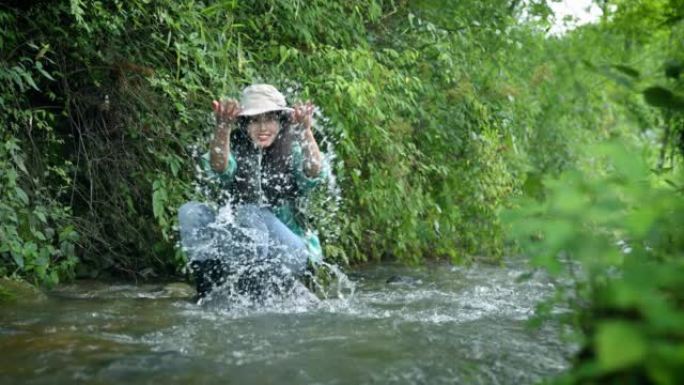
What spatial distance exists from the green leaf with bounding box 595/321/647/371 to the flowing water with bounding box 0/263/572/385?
1450 millimetres

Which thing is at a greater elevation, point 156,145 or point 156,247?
point 156,145

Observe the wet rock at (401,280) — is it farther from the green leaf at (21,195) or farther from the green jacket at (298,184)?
the green leaf at (21,195)

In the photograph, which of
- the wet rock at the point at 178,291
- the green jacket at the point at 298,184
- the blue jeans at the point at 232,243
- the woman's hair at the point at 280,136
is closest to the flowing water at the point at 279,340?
the wet rock at the point at 178,291

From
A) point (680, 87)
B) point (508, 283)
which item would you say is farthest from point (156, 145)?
point (680, 87)

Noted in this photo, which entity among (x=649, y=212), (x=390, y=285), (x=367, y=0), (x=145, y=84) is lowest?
(x=390, y=285)

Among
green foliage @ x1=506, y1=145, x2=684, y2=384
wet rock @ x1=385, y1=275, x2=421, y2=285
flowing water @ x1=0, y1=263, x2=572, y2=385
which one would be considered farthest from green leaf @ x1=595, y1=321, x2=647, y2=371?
wet rock @ x1=385, y1=275, x2=421, y2=285

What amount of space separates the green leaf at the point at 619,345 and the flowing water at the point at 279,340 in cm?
145

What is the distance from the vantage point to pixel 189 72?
20.9ft

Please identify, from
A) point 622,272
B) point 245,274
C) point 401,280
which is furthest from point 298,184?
point 622,272

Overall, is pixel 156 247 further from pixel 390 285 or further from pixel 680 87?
pixel 680 87

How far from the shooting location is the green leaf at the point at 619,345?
175 centimetres

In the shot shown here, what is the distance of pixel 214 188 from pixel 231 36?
4.05 ft

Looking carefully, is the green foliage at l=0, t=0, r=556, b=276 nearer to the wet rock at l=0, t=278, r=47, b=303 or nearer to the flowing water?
the wet rock at l=0, t=278, r=47, b=303

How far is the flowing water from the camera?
370cm
